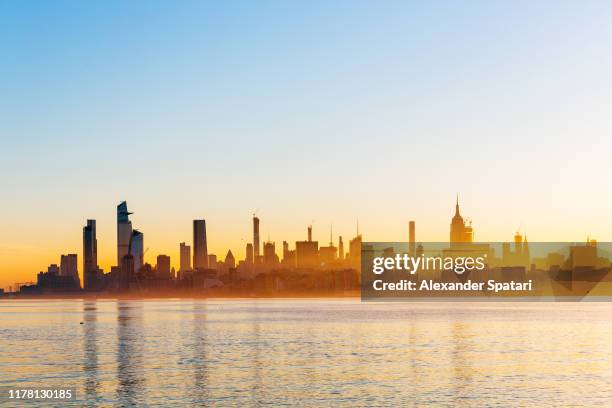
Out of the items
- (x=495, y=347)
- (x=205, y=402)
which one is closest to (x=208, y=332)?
(x=495, y=347)

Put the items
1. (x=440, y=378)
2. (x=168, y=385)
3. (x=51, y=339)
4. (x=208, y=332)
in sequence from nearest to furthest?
(x=168, y=385) → (x=440, y=378) → (x=51, y=339) → (x=208, y=332)

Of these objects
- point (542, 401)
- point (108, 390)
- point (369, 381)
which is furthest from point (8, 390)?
point (542, 401)

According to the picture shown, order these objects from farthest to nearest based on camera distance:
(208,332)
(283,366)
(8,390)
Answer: (208,332) → (283,366) → (8,390)

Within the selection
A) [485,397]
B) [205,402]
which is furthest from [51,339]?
[485,397]

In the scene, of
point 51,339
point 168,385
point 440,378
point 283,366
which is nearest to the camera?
point 168,385

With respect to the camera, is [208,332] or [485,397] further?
[208,332]

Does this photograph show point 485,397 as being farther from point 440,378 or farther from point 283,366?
point 283,366

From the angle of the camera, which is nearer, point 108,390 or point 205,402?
point 205,402

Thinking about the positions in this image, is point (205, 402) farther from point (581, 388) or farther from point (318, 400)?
point (581, 388)

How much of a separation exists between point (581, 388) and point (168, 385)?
41.1 meters

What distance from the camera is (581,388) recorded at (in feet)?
253

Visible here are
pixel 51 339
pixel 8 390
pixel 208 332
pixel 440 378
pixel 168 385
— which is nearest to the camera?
pixel 8 390

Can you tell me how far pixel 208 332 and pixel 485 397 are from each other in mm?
103903

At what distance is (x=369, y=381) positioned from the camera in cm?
8075
